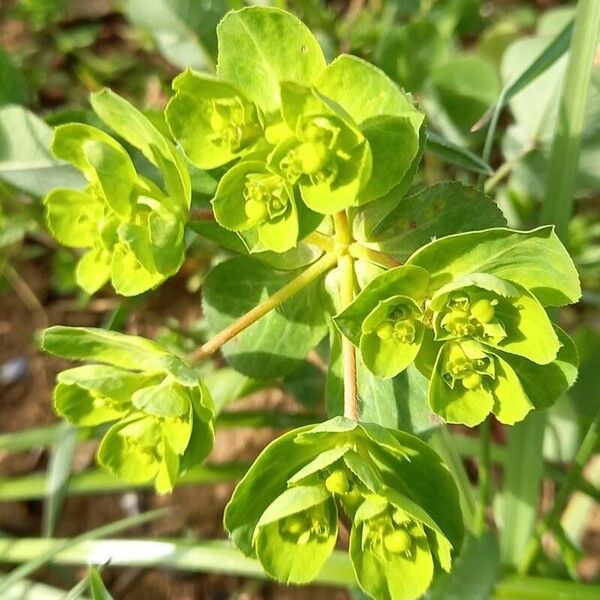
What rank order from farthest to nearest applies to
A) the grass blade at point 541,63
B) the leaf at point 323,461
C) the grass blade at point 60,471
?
the grass blade at point 60,471, the grass blade at point 541,63, the leaf at point 323,461

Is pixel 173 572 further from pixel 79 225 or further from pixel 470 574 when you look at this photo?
pixel 79 225

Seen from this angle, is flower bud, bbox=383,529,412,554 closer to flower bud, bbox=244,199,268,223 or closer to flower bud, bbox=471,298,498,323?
flower bud, bbox=471,298,498,323

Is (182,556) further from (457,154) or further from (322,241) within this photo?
(457,154)

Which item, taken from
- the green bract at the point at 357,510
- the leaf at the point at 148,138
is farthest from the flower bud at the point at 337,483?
the leaf at the point at 148,138

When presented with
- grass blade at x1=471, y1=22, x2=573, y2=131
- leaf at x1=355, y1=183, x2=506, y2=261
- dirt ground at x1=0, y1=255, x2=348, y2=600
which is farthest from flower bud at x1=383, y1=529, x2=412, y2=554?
dirt ground at x1=0, y1=255, x2=348, y2=600

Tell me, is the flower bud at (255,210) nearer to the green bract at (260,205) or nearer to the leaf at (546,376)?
the green bract at (260,205)

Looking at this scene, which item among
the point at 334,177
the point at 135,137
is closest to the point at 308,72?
the point at 334,177
